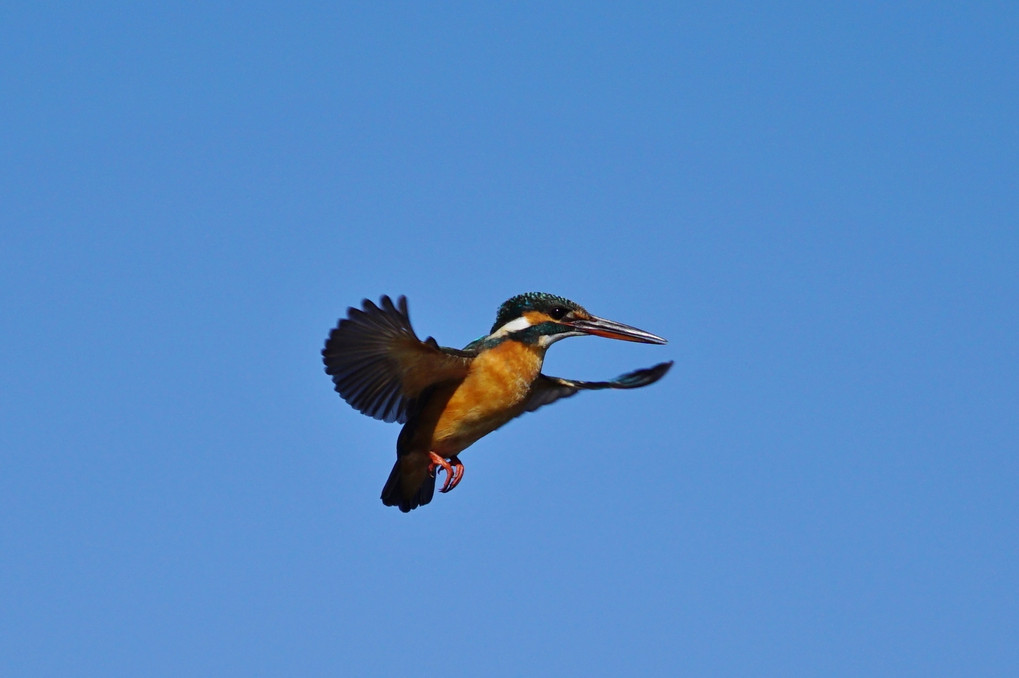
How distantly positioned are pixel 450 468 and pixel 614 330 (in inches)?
71.5

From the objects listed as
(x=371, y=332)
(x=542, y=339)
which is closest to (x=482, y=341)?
(x=542, y=339)

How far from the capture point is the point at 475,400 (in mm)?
11805

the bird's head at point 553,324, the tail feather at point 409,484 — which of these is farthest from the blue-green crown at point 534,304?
the tail feather at point 409,484

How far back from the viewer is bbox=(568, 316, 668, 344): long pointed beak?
12109 millimetres

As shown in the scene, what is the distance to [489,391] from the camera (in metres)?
11.8

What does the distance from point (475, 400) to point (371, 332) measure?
1.18 m

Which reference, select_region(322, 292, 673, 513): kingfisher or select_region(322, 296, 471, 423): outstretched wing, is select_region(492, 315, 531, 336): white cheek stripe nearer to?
select_region(322, 292, 673, 513): kingfisher

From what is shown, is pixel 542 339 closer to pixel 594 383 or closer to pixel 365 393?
pixel 594 383

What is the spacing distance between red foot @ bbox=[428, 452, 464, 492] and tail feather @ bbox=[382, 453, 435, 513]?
21cm

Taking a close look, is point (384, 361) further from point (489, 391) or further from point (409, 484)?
point (409, 484)

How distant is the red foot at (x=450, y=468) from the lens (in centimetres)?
1202

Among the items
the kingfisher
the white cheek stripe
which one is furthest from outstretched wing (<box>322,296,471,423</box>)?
the white cheek stripe

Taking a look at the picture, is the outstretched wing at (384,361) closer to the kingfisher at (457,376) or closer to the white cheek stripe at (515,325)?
the kingfisher at (457,376)

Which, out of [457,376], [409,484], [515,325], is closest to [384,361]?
[457,376]
